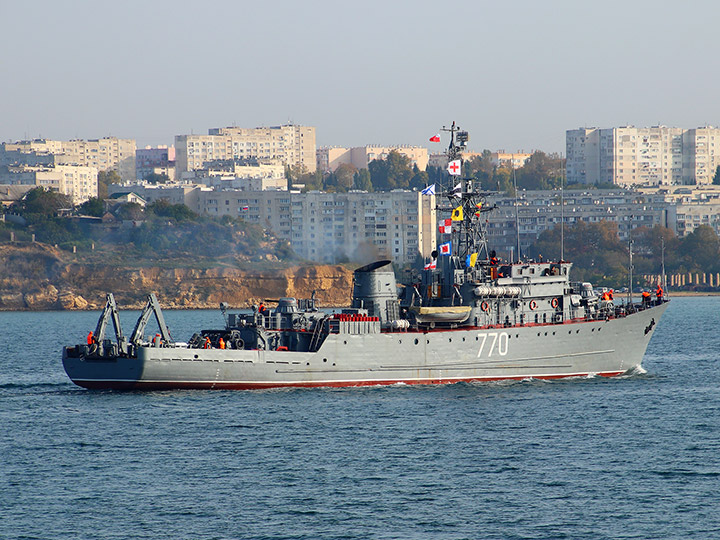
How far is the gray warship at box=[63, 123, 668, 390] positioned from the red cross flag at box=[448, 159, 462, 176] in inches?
6.5

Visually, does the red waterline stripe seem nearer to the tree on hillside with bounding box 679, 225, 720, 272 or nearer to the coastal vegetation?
the coastal vegetation

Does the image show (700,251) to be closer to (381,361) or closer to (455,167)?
(455,167)

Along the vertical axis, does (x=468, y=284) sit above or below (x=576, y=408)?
above

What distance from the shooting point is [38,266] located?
139 meters

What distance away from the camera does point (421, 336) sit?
159 ft

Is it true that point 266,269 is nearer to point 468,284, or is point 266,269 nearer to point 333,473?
point 468,284

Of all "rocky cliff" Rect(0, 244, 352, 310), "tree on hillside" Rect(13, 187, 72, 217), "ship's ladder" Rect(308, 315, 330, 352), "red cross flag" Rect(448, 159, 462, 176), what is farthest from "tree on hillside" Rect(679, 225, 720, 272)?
"ship's ladder" Rect(308, 315, 330, 352)

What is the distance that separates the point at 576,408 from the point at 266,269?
3754 inches

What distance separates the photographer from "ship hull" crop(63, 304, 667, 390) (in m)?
46.3

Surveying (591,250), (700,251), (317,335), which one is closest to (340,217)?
(591,250)

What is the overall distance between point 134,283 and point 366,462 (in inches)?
4168

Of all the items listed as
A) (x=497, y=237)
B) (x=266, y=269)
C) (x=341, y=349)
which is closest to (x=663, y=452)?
(x=341, y=349)

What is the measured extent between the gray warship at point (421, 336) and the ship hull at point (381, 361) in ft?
0.17

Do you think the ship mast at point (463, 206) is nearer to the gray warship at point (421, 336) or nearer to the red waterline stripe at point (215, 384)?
the gray warship at point (421, 336)
